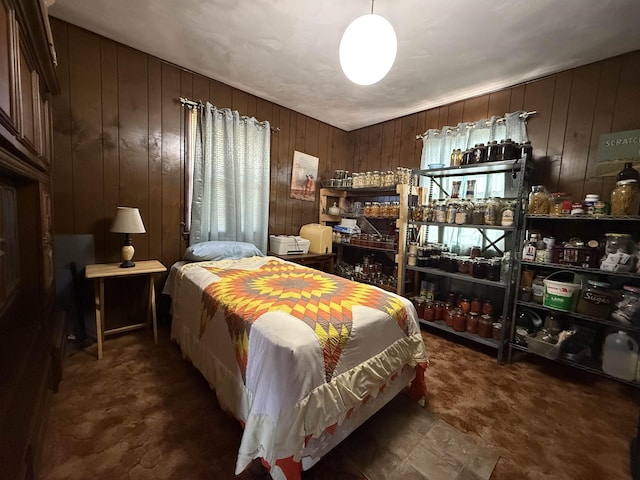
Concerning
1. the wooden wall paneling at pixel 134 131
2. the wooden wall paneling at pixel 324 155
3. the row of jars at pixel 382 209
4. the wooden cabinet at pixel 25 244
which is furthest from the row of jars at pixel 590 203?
the wooden wall paneling at pixel 134 131

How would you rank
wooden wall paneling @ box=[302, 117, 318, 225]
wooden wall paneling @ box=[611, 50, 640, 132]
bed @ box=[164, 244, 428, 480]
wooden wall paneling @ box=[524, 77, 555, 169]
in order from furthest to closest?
A: wooden wall paneling @ box=[302, 117, 318, 225] < wooden wall paneling @ box=[524, 77, 555, 169] < wooden wall paneling @ box=[611, 50, 640, 132] < bed @ box=[164, 244, 428, 480]

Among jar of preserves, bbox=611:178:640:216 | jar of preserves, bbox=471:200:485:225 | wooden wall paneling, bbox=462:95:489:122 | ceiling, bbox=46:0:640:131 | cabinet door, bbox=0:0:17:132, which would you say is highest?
ceiling, bbox=46:0:640:131

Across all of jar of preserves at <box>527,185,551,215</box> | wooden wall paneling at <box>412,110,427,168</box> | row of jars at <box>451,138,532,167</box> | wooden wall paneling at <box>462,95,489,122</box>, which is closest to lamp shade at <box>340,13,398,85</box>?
row of jars at <box>451,138,532,167</box>

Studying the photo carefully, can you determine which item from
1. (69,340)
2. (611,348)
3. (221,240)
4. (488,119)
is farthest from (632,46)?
(69,340)

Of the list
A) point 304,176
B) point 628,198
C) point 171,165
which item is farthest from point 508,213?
point 171,165

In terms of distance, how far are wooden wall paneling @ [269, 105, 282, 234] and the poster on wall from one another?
0.25 m

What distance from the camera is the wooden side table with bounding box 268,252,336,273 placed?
3109mm

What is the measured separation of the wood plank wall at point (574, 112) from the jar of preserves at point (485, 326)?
4.17 feet

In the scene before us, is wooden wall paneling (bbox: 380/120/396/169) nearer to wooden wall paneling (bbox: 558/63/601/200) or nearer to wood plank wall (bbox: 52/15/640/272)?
wood plank wall (bbox: 52/15/640/272)

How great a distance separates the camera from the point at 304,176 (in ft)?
11.8

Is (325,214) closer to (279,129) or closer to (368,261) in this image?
(368,261)

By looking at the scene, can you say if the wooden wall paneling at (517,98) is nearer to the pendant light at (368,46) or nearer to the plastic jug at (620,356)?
the pendant light at (368,46)

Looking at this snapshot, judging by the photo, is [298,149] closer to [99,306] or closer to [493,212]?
[493,212]

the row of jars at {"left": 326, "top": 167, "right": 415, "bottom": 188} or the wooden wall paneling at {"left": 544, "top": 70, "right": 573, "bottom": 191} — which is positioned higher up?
the wooden wall paneling at {"left": 544, "top": 70, "right": 573, "bottom": 191}
